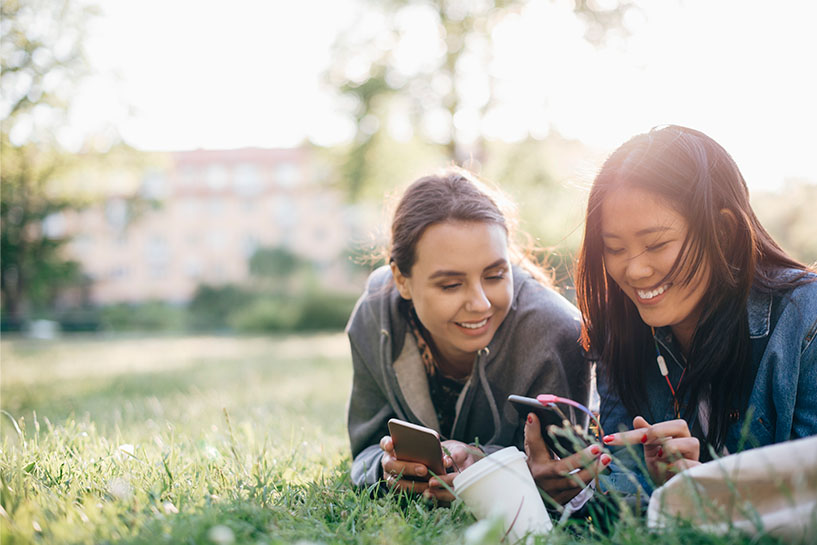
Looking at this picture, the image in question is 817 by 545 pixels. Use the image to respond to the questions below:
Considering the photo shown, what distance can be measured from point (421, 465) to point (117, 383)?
5.78m

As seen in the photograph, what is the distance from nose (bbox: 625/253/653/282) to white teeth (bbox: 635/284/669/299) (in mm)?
83

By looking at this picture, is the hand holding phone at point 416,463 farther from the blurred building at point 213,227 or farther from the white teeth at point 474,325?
the blurred building at point 213,227

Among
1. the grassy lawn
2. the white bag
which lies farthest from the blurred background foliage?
the white bag

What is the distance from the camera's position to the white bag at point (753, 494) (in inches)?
59.9

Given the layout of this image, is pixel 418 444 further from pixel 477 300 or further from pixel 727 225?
pixel 727 225

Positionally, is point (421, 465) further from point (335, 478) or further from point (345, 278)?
point (345, 278)

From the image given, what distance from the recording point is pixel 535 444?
2.41 m

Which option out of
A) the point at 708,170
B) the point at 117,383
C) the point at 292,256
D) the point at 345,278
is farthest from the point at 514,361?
the point at 345,278

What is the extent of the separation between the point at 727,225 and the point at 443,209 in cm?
117

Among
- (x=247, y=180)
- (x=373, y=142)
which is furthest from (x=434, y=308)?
(x=247, y=180)

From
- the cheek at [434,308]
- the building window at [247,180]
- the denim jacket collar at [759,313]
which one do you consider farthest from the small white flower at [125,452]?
the building window at [247,180]

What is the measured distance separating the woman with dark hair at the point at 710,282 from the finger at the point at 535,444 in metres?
0.26

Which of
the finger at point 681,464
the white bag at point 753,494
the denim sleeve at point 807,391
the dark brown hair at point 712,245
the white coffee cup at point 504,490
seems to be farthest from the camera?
the dark brown hair at point 712,245

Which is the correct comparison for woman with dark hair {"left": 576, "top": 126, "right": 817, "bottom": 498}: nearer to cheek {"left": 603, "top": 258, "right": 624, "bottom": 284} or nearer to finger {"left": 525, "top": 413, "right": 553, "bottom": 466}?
cheek {"left": 603, "top": 258, "right": 624, "bottom": 284}
